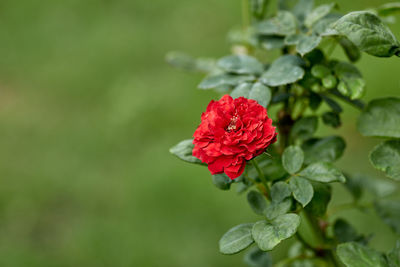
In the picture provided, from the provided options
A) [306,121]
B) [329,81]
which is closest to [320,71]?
[329,81]

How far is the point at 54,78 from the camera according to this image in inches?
113

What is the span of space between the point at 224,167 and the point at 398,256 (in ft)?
1.34

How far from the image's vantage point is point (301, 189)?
2.66ft

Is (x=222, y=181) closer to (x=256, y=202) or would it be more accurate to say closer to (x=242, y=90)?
(x=256, y=202)

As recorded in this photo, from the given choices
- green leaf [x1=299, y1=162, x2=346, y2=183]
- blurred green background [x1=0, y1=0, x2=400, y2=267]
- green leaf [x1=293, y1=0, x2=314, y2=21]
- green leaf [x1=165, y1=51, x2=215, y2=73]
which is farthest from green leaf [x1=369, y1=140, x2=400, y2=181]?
blurred green background [x1=0, y1=0, x2=400, y2=267]

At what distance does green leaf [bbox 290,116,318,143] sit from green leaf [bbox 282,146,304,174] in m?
0.12

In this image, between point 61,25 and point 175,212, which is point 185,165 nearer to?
point 175,212

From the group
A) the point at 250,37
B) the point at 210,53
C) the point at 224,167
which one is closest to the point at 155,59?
the point at 210,53

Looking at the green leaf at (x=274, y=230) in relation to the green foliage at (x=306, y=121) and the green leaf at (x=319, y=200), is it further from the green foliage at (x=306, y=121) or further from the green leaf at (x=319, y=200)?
the green leaf at (x=319, y=200)

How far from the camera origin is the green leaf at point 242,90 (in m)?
0.89

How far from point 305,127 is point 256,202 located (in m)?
0.21

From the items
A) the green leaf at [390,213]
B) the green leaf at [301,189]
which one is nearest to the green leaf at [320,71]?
the green leaf at [301,189]

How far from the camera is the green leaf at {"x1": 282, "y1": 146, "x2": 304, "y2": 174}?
858 millimetres

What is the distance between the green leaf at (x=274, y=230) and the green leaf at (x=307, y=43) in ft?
1.02
